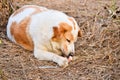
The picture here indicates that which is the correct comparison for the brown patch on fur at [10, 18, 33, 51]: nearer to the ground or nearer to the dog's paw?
the ground

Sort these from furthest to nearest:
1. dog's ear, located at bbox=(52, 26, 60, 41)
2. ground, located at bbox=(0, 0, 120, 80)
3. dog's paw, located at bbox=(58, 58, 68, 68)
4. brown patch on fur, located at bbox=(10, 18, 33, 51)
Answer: brown patch on fur, located at bbox=(10, 18, 33, 51) < dog's ear, located at bbox=(52, 26, 60, 41) < dog's paw, located at bbox=(58, 58, 68, 68) < ground, located at bbox=(0, 0, 120, 80)

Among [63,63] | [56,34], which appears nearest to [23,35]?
[56,34]

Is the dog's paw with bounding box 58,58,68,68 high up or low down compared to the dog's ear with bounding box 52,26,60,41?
down

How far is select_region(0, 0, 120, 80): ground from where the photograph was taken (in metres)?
4.16

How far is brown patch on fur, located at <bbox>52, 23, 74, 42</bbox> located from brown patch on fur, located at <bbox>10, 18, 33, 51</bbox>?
18.7 inches

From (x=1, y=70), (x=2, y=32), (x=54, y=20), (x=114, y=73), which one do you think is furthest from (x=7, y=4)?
(x=114, y=73)

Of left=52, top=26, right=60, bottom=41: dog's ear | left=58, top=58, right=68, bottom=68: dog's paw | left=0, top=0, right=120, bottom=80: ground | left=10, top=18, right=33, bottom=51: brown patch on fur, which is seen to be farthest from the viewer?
left=10, top=18, right=33, bottom=51: brown patch on fur

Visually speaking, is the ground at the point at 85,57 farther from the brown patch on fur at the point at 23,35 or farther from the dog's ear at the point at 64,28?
the dog's ear at the point at 64,28

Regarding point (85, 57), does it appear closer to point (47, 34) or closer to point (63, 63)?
point (63, 63)

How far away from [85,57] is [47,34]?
56 centimetres

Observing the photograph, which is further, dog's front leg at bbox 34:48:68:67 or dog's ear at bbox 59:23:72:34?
dog's ear at bbox 59:23:72:34

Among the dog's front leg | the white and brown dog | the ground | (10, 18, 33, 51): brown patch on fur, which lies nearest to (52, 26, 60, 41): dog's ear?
the white and brown dog

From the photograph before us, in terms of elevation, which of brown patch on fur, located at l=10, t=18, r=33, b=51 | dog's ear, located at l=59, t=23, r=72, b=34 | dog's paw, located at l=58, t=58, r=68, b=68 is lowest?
dog's paw, located at l=58, t=58, r=68, b=68

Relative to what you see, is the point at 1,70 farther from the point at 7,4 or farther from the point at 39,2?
the point at 39,2
